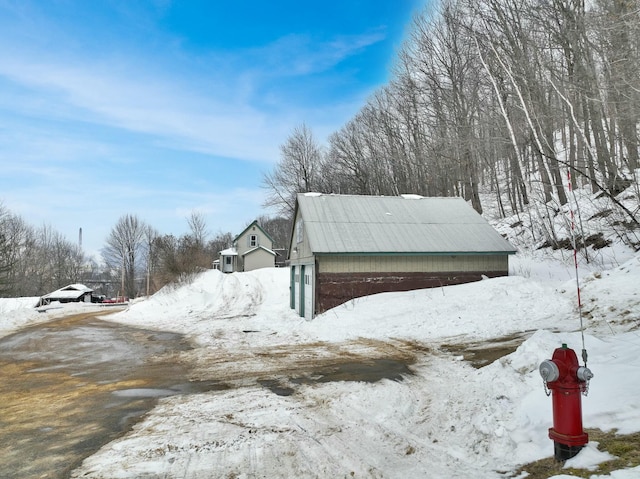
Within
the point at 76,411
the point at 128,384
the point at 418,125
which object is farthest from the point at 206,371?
the point at 418,125

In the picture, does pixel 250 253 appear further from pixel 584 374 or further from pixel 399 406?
pixel 584 374

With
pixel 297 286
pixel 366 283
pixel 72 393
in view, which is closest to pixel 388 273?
pixel 366 283

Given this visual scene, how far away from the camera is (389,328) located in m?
13.5

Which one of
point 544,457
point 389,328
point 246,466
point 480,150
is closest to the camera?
point 544,457

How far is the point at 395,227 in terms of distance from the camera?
18484mm

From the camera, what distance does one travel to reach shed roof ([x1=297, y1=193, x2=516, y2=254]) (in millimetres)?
16906

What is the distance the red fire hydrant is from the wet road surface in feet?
15.6

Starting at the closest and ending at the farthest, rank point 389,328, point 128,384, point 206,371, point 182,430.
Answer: point 182,430, point 128,384, point 206,371, point 389,328

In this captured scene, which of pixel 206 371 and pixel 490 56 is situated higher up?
pixel 490 56

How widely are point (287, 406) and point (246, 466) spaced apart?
6.38 feet

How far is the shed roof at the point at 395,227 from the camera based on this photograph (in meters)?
16.9

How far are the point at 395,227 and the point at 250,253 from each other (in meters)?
32.8

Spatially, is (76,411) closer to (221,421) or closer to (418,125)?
(221,421)

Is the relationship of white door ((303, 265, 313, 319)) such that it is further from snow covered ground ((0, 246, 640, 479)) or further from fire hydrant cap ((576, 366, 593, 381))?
fire hydrant cap ((576, 366, 593, 381))
